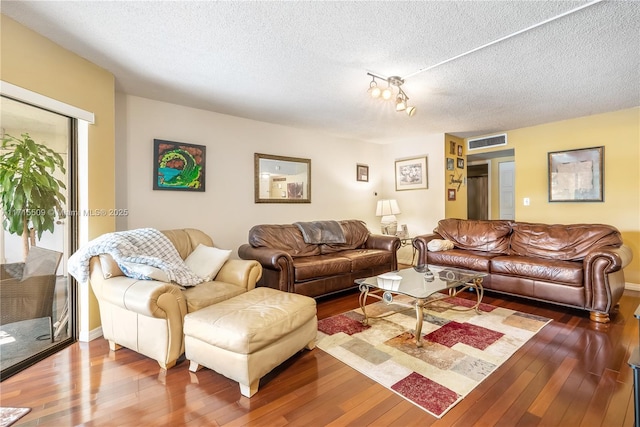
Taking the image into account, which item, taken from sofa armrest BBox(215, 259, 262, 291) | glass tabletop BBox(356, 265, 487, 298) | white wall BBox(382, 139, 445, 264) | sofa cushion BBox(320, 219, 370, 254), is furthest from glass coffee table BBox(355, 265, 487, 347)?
white wall BBox(382, 139, 445, 264)

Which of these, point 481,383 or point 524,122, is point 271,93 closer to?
point 481,383

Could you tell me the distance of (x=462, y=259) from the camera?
3.79 meters

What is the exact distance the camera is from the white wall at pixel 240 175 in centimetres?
326

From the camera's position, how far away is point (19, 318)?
2.21m

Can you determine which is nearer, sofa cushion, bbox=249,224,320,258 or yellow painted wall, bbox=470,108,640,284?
sofa cushion, bbox=249,224,320,258

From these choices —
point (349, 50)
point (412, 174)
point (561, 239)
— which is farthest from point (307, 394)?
point (412, 174)

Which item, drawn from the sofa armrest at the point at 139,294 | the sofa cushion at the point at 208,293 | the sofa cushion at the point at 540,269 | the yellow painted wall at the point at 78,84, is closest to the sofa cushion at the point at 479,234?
the sofa cushion at the point at 540,269

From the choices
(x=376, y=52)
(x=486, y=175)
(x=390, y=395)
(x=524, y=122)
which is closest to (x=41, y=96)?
(x=376, y=52)

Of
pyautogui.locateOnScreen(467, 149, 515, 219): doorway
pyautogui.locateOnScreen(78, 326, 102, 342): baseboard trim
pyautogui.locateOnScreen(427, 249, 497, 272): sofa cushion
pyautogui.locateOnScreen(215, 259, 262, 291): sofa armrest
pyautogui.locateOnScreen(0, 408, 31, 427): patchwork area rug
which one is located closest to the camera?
pyautogui.locateOnScreen(0, 408, 31, 427): patchwork area rug

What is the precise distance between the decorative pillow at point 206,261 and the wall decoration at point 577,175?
4719 millimetres

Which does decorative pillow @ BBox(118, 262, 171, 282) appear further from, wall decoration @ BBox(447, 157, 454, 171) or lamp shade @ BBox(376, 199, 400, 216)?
wall decoration @ BBox(447, 157, 454, 171)

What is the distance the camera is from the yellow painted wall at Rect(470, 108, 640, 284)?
3826 mm

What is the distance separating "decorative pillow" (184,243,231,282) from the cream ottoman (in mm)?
681

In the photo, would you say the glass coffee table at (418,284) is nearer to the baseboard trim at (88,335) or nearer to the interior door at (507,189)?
the baseboard trim at (88,335)
